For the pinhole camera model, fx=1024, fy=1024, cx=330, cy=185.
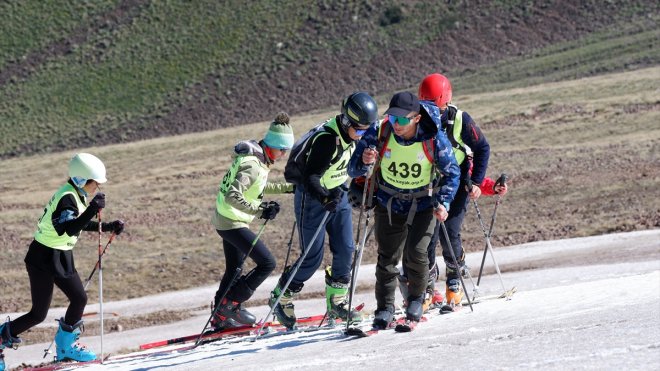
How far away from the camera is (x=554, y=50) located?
6150cm

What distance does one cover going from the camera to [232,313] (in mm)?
11438

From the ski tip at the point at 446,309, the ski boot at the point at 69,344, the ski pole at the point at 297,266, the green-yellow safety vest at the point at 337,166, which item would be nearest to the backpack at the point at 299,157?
the green-yellow safety vest at the point at 337,166

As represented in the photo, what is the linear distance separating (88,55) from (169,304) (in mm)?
56133

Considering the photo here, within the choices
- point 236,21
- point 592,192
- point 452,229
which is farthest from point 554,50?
point 452,229

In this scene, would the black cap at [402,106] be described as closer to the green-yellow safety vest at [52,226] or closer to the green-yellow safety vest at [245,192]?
the green-yellow safety vest at [245,192]

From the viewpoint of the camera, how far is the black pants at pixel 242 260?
11070mm

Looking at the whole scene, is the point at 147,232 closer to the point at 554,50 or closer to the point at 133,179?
the point at 133,179

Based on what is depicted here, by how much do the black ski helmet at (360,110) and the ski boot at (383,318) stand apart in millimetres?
1831

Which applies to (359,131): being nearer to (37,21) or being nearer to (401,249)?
(401,249)

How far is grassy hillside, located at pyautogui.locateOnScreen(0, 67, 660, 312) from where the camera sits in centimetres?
2114

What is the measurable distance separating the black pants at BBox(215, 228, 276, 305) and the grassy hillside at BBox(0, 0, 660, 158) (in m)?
44.7

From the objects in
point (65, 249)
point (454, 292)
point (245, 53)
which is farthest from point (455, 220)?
point (245, 53)

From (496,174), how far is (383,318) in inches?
741

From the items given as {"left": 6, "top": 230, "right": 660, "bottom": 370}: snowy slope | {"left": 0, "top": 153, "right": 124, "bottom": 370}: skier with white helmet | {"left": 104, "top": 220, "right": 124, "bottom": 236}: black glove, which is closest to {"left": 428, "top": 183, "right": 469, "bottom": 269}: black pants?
{"left": 6, "top": 230, "right": 660, "bottom": 370}: snowy slope
